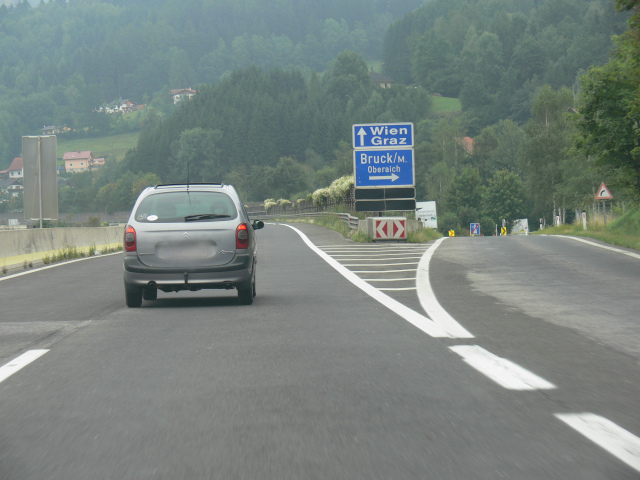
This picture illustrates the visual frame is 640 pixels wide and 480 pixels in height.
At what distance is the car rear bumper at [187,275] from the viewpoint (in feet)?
35.4

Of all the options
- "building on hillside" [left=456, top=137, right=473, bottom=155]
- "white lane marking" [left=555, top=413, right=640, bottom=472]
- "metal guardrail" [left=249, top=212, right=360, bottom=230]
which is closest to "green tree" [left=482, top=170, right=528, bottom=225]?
"building on hillside" [left=456, top=137, right=473, bottom=155]

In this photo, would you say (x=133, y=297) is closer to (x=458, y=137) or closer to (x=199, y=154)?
(x=458, y=137)

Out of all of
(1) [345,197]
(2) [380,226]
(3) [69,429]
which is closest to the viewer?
(3) [69,429]

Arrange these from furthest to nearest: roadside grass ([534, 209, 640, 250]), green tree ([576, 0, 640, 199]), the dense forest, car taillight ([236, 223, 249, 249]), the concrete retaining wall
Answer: the dense forest
roadside grass ([534, 209, 640, 250])
green tree ([576, 0, 640, 199])
the concrete retaining wall
car taillight ([236, 223, 249, 249])

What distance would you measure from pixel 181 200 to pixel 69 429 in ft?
22.0

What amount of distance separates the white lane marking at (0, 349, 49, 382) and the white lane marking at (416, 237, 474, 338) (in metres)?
3.61

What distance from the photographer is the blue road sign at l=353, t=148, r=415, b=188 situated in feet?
102

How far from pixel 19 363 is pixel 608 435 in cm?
456

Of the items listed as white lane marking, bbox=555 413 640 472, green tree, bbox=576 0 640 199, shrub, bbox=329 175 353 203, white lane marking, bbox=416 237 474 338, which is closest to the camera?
white lane marking, bbox=555 413 640 472

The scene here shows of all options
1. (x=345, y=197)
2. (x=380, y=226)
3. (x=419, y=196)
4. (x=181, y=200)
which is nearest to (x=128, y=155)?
(x=419, y=196)

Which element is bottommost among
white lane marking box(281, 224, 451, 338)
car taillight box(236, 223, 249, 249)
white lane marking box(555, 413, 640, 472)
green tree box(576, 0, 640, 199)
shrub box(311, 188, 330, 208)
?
white lane marking box(555, 413, 640, 472)

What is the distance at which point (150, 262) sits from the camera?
10836 millimetres

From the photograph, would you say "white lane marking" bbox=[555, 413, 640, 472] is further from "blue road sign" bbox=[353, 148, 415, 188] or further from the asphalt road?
"blue road sign" bbox=[353, 148, 415, 188]

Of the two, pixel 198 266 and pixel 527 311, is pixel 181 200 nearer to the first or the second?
pixel 198 266
